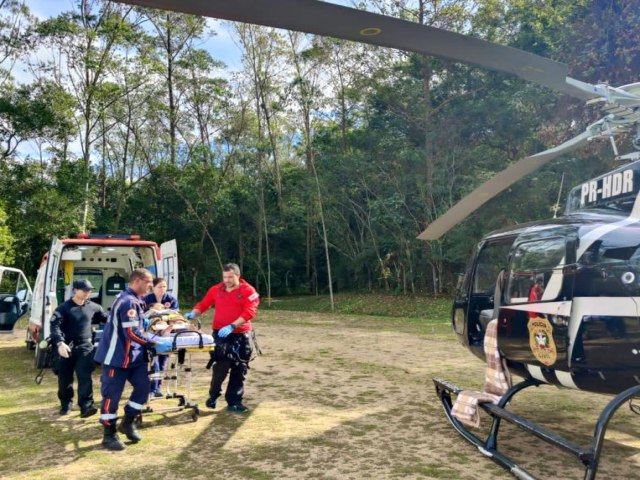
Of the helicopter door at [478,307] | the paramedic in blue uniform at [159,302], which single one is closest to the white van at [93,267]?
the paramedic in blue uniform at [159,302]

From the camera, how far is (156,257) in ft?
24.5

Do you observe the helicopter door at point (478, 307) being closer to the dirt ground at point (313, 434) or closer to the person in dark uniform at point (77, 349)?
the dirt ground at point (313, 434)

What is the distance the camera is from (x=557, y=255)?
11.1 feet

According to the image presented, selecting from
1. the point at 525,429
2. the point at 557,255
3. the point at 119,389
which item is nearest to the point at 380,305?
the point at 119,389

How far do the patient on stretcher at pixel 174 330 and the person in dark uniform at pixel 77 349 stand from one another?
0.60 metres

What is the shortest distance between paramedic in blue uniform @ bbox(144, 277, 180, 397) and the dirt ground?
19 centimetres

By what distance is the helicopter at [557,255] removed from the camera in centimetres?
229

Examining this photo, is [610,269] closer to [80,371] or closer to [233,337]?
[233,337]

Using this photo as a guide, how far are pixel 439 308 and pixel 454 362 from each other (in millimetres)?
9711

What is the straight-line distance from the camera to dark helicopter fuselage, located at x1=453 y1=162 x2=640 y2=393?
3051mm

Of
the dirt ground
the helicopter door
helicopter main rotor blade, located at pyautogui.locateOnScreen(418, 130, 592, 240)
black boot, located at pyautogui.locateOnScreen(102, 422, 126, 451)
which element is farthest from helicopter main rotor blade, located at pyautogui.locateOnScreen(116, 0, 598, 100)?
black boot, located at pyautogui.locateOnScreen(102, 422, 126, 451)

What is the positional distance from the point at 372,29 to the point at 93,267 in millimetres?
7611

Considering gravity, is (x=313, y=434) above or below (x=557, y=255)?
below

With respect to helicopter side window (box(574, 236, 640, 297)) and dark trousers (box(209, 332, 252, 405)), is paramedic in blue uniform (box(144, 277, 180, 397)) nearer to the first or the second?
dark trousers (box(209, 332, 252, 405))
